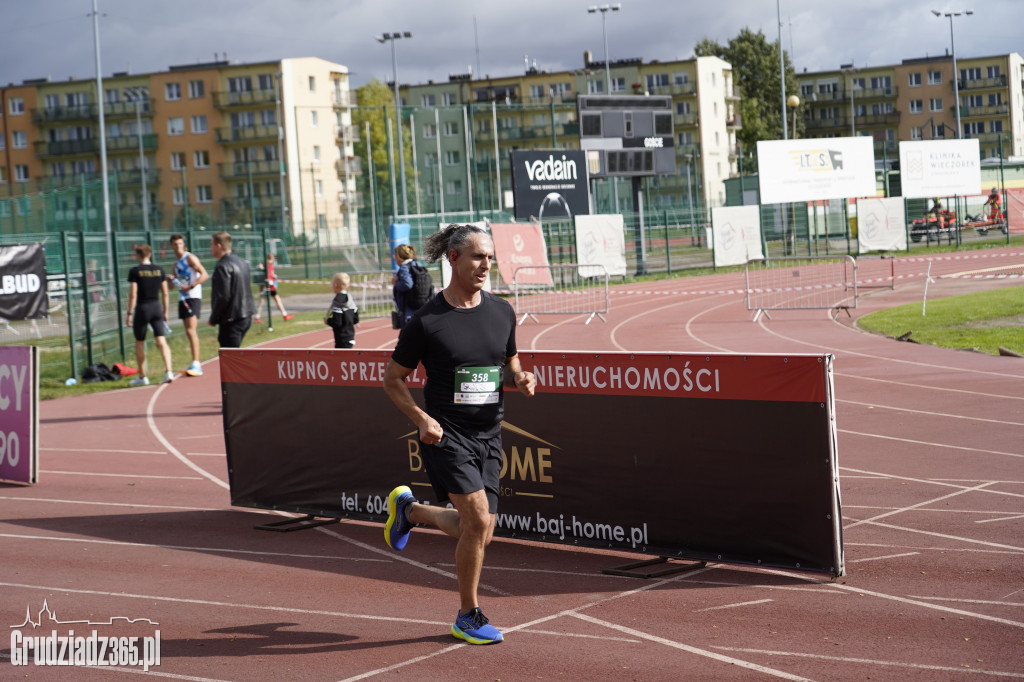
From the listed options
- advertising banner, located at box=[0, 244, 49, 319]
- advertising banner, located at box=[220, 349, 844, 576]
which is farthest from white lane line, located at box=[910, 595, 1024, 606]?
advertising banner, located at box=[0, 244, 49, 319]

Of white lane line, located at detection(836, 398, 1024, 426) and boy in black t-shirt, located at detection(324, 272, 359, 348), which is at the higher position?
boy in black t-shirt, located at detection(324, 272, 359, 348)

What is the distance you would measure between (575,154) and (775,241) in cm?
1540

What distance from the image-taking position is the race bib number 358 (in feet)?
17.9

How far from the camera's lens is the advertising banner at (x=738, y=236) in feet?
136

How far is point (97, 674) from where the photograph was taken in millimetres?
5441

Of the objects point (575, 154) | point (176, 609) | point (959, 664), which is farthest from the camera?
point (575, 154)

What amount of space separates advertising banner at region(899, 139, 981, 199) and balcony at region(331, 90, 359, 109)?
2145 inches

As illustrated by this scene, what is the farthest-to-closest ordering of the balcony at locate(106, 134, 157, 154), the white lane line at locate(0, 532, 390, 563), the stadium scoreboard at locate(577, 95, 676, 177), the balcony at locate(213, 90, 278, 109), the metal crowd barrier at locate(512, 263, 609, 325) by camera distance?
the balcony at locate(106, 134, 157, 154) < the balcony at locate(213, 90, 278, 109) < the stadium scoreboard at locate(577, 95, 676, 177) < the metal crowd barrier at locate(512, 263, 609, 325) < the white lane line at locate(0, 532, 390, 563)

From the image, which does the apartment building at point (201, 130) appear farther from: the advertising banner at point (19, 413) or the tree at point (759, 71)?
the advertising banner at point (19, 413)

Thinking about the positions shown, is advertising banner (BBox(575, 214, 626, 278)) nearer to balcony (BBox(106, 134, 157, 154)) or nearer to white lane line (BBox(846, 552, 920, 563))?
white lane line (BBox(846, 552, 920, 563))

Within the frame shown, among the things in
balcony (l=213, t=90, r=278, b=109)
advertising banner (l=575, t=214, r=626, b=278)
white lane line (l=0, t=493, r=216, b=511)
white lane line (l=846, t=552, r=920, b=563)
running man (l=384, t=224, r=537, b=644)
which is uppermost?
balcony (l=213, t=90, r=278, b=109)

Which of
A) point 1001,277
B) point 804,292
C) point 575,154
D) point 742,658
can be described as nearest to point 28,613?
point 742,658

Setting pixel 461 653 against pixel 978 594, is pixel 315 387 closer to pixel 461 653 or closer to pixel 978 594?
pixel 461 653

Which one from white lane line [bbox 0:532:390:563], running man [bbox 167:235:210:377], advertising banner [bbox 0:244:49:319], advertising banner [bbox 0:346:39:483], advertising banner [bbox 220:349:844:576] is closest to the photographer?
advertising banner [bbox 220:349:844:576]
